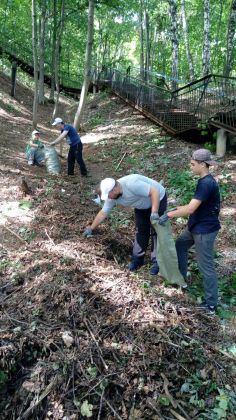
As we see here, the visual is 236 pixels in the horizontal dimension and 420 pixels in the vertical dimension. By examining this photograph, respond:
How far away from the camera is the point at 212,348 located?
11.9 ft

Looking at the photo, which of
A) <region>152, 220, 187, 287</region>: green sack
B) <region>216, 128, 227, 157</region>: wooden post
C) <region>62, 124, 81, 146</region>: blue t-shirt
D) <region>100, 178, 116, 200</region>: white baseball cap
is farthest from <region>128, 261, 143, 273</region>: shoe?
<region>216, 128, 227, 157</region>: wooden post

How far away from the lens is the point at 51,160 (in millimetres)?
9039

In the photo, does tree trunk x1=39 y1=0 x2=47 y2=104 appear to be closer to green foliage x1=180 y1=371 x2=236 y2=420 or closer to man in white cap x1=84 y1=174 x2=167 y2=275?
man in white cap x1=84 y1=174 x2=167 y2=275

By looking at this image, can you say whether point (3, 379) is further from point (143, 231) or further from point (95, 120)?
point (95, 120)

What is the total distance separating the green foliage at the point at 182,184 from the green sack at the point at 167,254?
2.87 m

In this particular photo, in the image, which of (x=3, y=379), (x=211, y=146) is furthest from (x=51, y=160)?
(x=3, y=379)

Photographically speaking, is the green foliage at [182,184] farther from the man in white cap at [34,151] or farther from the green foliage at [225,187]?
the man in white cap at [34,151]

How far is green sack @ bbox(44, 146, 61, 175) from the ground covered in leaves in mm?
2847

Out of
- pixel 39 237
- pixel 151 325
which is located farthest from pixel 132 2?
pixel 151 325

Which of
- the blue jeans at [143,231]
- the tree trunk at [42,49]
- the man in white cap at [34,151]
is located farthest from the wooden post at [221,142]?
the tree trunk at [42,49]

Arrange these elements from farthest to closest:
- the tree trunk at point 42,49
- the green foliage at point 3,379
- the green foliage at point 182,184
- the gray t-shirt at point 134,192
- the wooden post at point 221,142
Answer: the tree trunk at point 42,49 → the wooden post at point 221,142 → the green foliage at point 182,184 → the gray t-shirt at point 134,192 → the green foliage at point 3,379

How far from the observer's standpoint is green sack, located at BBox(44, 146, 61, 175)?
8992 millimetres

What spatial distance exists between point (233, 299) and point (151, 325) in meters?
1.45

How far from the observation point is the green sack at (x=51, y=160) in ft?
29.5
